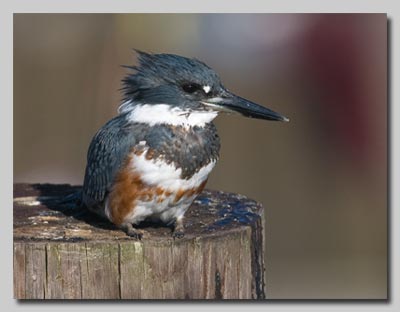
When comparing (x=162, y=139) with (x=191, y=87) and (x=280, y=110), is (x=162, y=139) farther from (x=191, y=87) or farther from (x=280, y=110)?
(x=280, y=110)

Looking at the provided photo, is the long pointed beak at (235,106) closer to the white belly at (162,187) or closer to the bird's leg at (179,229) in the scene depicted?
the white belly at (162,187)

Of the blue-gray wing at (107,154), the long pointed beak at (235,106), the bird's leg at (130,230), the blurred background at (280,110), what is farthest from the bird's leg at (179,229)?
the blurred background at (280,110)

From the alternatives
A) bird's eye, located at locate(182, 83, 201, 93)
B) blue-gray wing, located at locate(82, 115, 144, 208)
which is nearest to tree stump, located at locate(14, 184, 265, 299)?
blue-gray wing, located at locate(82, 115, 144, 208)

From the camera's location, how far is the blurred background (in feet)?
15.9

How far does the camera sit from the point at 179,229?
392cm

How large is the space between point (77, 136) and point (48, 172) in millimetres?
300

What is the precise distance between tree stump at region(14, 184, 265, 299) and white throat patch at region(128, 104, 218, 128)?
19.8 inches

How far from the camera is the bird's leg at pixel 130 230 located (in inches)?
152

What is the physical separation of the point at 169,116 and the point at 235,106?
1.00 feet

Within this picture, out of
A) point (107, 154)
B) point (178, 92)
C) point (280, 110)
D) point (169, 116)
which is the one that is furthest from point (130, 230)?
point (280, 110)

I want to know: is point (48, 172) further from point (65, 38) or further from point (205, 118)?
point (205, 118)

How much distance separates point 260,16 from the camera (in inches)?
186

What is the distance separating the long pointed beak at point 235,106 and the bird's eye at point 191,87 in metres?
0.07

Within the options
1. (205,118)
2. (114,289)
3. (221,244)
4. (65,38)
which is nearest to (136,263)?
(114,289)
